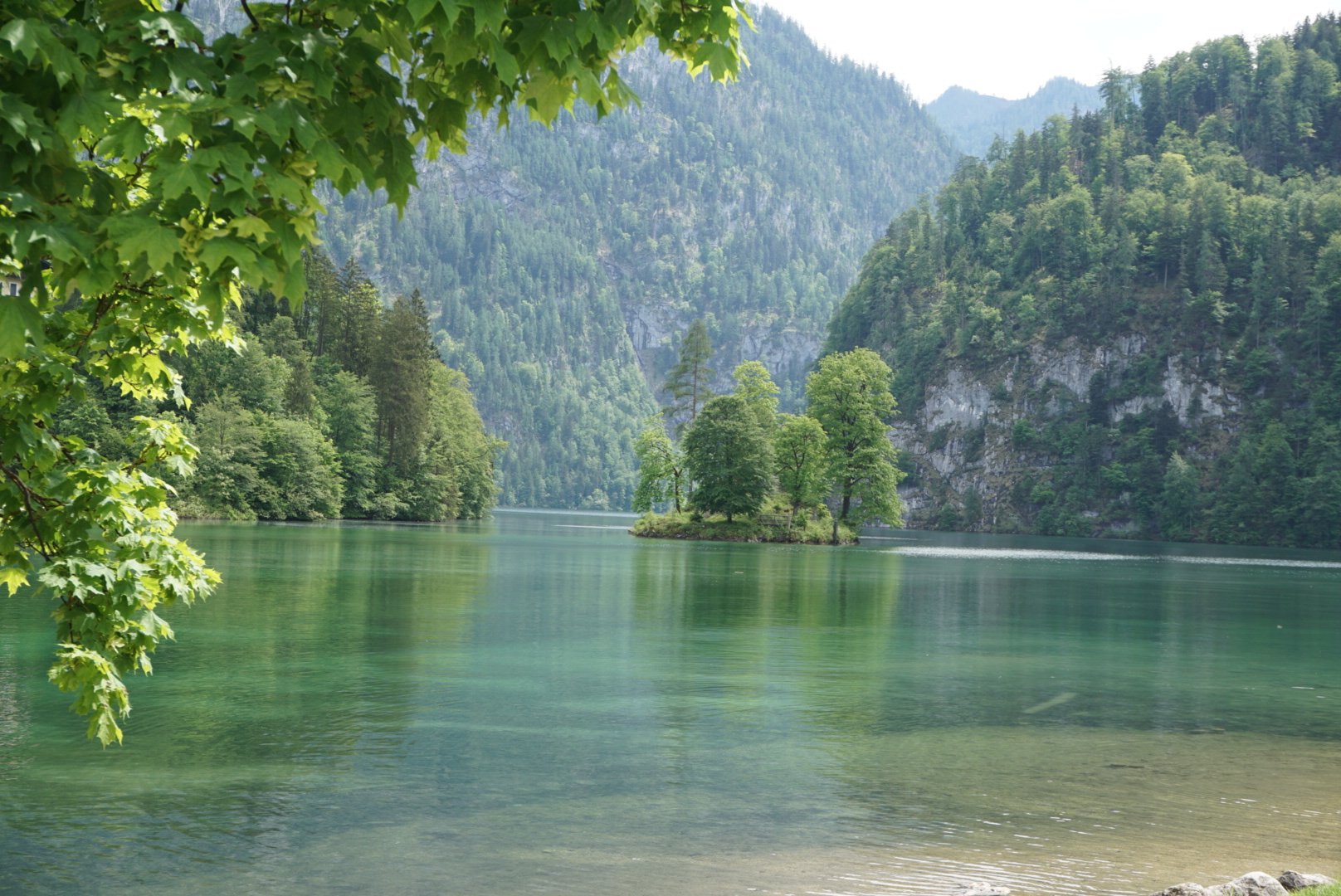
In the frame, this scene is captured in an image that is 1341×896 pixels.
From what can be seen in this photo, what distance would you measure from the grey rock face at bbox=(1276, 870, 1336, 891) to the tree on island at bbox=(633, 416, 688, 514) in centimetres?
9091

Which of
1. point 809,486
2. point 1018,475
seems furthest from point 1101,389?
point 809,486

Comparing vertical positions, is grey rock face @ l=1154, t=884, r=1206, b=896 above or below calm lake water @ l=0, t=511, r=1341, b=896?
above

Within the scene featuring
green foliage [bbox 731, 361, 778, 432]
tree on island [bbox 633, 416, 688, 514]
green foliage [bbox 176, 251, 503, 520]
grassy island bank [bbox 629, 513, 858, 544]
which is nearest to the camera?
green foliage [bbox 176, 251, 503, 520]

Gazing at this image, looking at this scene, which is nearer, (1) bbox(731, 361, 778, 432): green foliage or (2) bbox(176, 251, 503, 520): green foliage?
(2) bbox(176, 251, 503, 520): green foliage

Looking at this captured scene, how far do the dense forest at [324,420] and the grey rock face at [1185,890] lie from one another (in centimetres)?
7227

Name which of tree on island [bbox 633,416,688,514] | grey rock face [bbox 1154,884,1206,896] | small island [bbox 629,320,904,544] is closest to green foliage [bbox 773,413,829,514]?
small island [bbox 629,320,904,544]

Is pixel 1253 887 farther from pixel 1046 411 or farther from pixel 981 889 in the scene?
pixel 1046 411

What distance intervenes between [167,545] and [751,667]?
54.2 ft

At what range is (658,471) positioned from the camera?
101 m

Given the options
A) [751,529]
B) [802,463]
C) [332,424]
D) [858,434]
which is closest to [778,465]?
[802,463]

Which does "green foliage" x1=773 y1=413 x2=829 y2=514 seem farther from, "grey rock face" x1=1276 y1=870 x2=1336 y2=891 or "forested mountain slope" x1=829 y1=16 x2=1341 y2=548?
"grey rock face" x1=1276 y1=870 x2=1336 y2=891

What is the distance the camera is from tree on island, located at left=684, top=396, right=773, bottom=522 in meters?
89.9

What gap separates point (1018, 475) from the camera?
609ft

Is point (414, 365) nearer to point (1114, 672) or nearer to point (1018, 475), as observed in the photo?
point (1114, 672)
